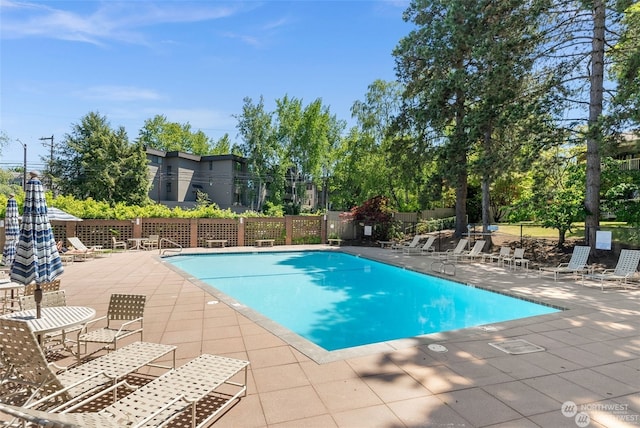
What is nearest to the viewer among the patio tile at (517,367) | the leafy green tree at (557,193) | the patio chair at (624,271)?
the patio tile at (517,367)

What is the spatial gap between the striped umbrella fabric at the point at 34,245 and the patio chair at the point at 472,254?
12800 mm

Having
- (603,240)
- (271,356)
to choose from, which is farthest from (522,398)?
(603,240)

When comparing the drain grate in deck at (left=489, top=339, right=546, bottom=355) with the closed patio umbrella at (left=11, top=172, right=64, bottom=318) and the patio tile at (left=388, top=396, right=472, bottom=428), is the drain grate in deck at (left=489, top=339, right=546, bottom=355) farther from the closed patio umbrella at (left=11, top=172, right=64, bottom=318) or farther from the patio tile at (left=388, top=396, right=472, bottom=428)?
the closed patio umbrella at (left=11, top=172, right=64, bottom=318)

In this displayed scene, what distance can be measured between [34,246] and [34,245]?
0.01m

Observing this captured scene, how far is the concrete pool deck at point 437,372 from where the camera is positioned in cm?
301

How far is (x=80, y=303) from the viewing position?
6.73m

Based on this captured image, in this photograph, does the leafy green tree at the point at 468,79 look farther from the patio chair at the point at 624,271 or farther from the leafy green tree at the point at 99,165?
the leafy green tree at the point at 99,165

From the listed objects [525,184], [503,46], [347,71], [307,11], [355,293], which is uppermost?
[347,71]

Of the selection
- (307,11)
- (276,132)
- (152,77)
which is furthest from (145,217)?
(276,132)

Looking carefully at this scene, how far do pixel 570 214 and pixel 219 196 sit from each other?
2968 cm

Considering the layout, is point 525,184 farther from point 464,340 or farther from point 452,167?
point 464,340

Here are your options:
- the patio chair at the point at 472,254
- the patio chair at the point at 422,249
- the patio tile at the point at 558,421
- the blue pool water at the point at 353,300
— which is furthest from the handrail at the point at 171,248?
the patio tile at the point at 558,421

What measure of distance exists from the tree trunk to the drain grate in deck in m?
9.08

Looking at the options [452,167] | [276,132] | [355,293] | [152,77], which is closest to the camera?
[355,293]
